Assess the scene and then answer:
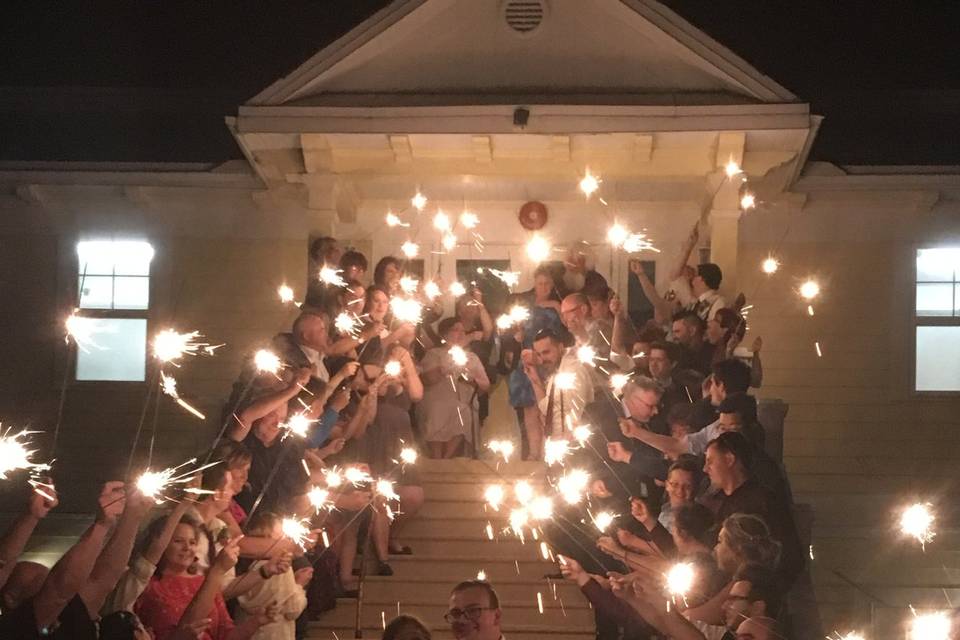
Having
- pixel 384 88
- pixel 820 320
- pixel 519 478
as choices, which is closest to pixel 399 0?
pixel 384 88

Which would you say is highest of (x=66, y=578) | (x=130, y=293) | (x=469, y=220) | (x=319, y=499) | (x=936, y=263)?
(x=469, y=220)

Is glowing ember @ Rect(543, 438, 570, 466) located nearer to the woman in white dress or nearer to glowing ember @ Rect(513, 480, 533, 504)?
glowing ember @ Rect(513, 480, 533, 504)

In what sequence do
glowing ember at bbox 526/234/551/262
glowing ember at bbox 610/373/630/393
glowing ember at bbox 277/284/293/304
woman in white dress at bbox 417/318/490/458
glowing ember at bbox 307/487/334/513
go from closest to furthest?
glowing ember at bbox 307/487/334/513 → glowing ember at bbox 610/373/630/393 → woman in white dress at bbox 417/318/490/458 → glowing ember at bbox 277/284/293/304 → glowing ember at bbox 526/234/551/262

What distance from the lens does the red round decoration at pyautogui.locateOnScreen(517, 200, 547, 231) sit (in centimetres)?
1499

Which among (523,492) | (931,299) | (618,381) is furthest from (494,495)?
(931,299)

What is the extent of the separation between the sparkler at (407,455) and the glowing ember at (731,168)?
4268mm

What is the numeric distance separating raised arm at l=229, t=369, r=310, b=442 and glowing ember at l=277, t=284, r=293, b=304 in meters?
5.08

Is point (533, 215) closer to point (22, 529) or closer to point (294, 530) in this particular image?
point (294, 530)

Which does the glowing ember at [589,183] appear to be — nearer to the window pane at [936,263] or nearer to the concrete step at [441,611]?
the window pane at [936,263]

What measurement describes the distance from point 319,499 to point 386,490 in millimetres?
915

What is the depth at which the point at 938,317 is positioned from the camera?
49.9 ft

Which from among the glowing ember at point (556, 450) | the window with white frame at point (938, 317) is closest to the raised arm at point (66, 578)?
the glowing ember at point (556, 450)

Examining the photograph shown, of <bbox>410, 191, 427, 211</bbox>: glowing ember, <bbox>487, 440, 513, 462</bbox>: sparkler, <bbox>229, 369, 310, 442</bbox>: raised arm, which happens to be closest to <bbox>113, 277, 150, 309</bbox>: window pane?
<bbox>410, 191, 427, 211</bbox>: glowing ember

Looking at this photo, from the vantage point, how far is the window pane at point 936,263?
50.1ft
